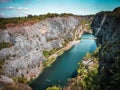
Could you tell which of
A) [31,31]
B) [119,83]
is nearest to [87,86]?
[119,83]

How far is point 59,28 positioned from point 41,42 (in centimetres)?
2252

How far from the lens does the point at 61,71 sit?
57125mm

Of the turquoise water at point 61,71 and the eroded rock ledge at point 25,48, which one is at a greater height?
the eroded rock ledge at point 25,48

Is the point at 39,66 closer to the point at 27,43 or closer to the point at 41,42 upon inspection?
the point at 27,43

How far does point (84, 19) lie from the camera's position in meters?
150

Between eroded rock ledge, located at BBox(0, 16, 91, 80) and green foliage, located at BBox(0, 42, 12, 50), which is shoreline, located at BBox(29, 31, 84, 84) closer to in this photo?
eroded rock ledge, located at BBox(0, 16, 91, 80)

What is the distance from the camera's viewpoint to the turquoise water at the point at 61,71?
49.4 m

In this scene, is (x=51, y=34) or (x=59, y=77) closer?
(x=59, y=77)

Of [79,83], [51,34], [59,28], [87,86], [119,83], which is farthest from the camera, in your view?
[59,28]

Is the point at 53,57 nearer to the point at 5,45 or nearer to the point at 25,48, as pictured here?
the point at 25,48

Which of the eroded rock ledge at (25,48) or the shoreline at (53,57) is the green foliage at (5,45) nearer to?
the eroded rock ledge at (25,48)

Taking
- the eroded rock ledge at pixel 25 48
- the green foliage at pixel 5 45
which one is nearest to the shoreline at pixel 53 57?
the eroded rock ledge at pixel 25 48

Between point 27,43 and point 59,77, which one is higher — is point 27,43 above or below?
above

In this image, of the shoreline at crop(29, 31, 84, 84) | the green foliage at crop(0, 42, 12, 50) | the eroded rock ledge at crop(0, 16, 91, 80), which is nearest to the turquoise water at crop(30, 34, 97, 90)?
the shoreline at crop(29, 31, 84, 84)
